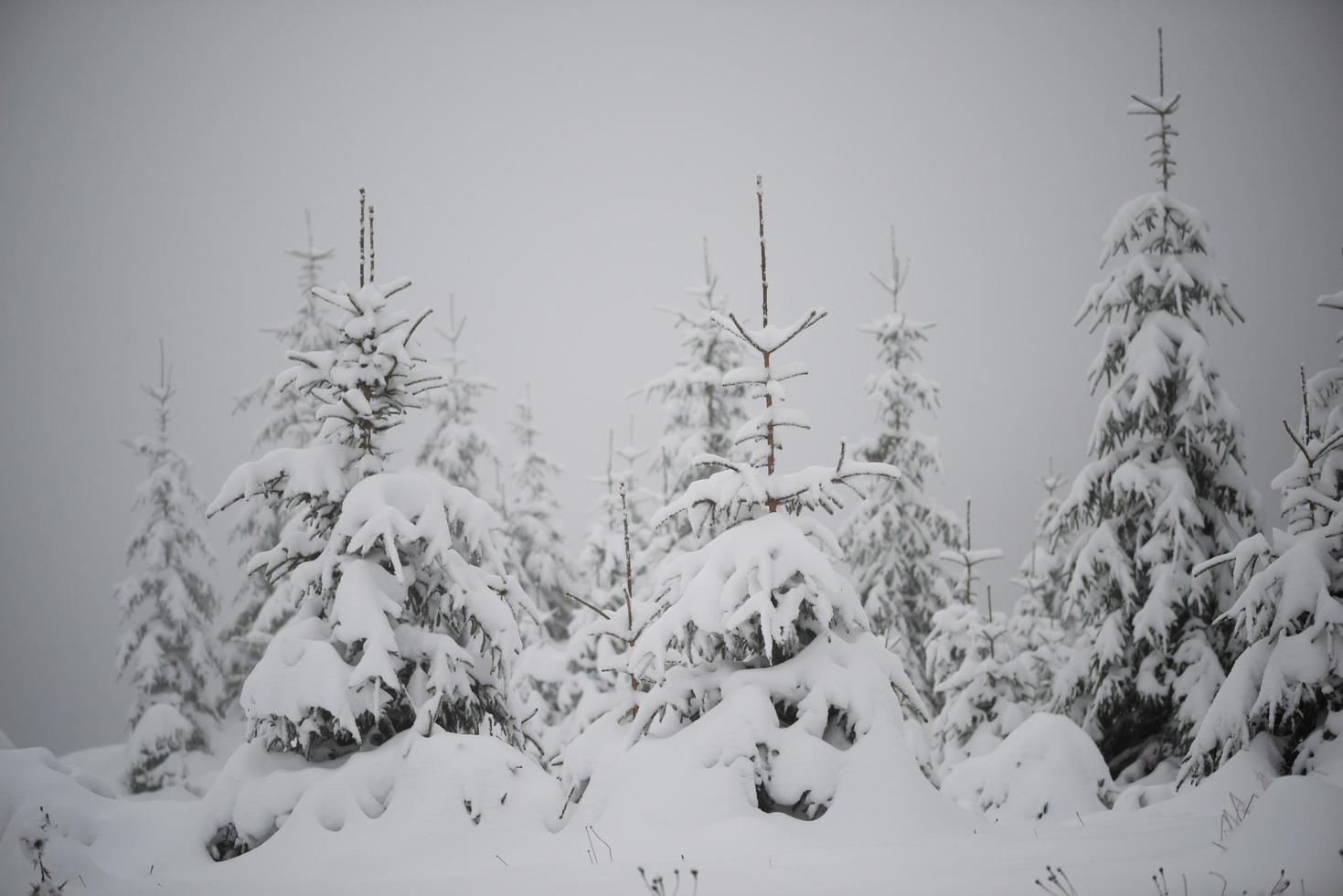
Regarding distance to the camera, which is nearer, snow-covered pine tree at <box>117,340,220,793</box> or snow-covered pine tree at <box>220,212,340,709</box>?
snow-covered pine tree at <box>220,212,340,709</box>

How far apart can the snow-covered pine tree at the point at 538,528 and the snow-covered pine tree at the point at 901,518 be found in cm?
1118

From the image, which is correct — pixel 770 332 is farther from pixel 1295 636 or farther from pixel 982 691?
pixel 982 691

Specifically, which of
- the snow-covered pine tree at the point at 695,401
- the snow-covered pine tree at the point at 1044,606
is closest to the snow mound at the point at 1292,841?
the snow-covered pine tree at the point at 1044,606

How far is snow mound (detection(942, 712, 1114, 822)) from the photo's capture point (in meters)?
10.6

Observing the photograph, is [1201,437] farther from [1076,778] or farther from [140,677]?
[140,677]

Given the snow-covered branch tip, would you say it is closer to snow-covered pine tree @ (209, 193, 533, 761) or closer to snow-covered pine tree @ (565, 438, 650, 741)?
snow-covered pine tree @ (209, 193, 533, 761)

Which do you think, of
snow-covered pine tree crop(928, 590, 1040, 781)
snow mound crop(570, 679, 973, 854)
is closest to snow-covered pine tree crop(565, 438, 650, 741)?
snow-covered pine tree crop(928, 590, 1040, 781)

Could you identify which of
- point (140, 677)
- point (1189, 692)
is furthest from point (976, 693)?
point (140, 677)

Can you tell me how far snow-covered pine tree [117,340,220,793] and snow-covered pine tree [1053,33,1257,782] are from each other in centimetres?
2428

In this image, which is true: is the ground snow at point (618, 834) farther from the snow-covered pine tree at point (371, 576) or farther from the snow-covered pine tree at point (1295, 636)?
the snow-covered pine tree at point (371, 576)

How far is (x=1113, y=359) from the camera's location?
14414 mm

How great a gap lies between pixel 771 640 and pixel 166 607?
80.9ft

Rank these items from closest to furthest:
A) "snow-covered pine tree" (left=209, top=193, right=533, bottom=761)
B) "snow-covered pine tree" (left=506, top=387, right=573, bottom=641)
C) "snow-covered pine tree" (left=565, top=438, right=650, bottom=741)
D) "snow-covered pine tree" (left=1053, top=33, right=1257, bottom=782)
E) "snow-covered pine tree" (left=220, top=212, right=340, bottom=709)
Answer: "snow-covered pine tree" (left=209, top=193, right=533, bottom=761), "snow-covered pine tree" (left=1053, top=33, right=1257, bottom=782), "snow-covered pine tree" (left=565, top=438, right=650, bottom=741), "snow-covered pine tree" (left=220, top=212, right=340, bottom=709), "snow-covered pine tree" (left=506, top=387, right=573, bottom=641)

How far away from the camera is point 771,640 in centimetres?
690
